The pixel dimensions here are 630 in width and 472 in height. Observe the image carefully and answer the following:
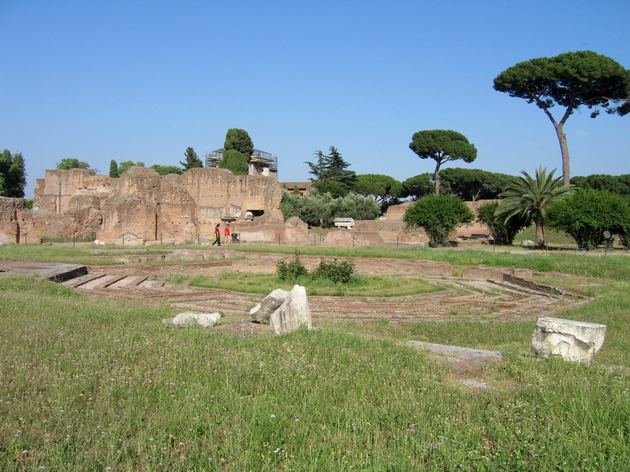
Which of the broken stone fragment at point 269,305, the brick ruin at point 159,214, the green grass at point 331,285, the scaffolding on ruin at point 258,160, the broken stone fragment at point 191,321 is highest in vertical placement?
the scaffolding on ruin at point 258,160

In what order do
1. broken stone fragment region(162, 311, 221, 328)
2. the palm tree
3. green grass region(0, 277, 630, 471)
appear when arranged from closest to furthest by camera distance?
1. green grass region(0, 277, 630, 471)
2. broken stone fragment region(162, 311, 221, 328)
3. the palm tree

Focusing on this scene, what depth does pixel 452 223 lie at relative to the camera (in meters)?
26.4

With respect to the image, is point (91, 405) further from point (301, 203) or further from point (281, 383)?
point (301, 203)

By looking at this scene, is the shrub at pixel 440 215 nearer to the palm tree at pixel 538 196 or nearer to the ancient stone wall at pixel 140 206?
the palm tree at pixel 538 196

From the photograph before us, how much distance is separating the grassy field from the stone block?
23cm

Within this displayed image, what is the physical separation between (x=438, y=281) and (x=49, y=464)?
43.9 feet

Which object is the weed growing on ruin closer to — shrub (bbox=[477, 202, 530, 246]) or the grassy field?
the grassy field

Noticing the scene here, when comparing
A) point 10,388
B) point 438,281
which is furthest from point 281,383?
point 438,281

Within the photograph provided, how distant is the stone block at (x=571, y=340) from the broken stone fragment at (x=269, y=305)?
10.6 feet

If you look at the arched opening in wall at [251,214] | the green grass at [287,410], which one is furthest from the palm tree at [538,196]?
the green grass at [287,410]

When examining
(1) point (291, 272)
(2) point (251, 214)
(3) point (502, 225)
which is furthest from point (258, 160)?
(1) point (291, 272)

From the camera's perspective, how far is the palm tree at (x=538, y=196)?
82.9ft

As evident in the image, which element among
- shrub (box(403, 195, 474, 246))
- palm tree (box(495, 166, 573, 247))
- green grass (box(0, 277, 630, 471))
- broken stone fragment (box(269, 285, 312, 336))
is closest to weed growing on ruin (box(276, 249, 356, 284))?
broken stone fragment (box(269, 285, 312, 336))

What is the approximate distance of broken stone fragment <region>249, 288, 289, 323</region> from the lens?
271 inches
